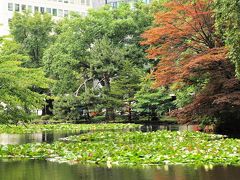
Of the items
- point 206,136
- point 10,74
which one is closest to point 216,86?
point 206,136

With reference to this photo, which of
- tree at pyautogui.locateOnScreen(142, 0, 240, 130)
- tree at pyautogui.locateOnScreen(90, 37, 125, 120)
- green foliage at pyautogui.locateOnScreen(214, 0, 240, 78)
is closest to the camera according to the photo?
green foliage at pyautogui.locateOnScreen(214, 0, 240, 78)

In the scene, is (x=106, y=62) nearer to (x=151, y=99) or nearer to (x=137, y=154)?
(x=151, y=99)

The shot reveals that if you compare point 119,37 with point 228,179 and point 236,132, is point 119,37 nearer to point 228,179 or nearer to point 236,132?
point 236,132

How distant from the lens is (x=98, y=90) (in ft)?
171

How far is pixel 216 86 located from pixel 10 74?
46.1 feet

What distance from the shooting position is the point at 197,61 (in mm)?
27703

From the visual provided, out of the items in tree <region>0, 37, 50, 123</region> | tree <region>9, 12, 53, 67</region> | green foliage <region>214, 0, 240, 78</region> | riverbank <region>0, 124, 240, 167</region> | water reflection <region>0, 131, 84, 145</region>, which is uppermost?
tree <region>9, 12, 53, 67</region>

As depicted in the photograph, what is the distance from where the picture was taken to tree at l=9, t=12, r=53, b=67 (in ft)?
206

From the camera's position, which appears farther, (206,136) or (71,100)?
(71,100)

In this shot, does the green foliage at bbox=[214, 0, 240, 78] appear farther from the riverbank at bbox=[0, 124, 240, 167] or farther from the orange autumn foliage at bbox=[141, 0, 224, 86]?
the orange autumn foliage at bbox=[141, 0, 224, 86]

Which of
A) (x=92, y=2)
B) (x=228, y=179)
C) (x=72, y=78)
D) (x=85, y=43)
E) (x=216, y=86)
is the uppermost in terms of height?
(x=92, y=2)

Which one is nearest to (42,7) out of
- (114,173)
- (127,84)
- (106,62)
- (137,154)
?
(106,62)

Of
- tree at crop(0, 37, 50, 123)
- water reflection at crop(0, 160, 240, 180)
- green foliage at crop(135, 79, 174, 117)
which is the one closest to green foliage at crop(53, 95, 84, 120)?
green foliage at crop(135, 79, 174, 117)

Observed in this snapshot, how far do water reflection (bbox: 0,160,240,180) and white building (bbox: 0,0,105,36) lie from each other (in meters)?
73.1
